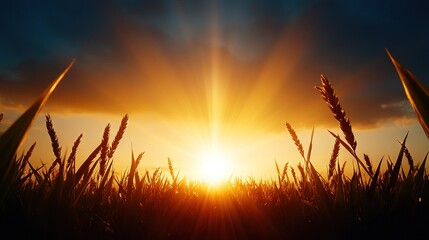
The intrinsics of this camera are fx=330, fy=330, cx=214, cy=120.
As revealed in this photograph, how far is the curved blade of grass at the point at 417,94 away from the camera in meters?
1.71

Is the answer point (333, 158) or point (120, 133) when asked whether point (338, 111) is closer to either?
point (333, 158)

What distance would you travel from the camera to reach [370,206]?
229 cm

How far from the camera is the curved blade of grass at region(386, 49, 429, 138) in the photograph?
1.71m

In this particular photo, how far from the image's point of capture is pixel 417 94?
173 cm

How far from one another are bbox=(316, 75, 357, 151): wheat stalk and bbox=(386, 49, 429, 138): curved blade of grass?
47 cm

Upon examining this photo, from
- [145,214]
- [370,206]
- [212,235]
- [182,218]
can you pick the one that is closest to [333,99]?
[370,206]

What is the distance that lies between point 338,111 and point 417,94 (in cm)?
57

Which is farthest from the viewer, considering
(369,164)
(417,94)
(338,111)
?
(369,164)

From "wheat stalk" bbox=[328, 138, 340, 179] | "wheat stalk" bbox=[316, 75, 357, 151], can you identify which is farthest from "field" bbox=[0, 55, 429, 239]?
"wheat stalk" bbox=[328, 138, 340, 179]

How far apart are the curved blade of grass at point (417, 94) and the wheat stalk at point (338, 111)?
1.55ft

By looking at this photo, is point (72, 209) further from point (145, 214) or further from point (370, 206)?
point (370, 206)

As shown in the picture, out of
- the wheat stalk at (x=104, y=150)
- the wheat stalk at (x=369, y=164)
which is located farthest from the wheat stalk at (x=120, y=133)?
the wheat stalk at (x=369, y=164)

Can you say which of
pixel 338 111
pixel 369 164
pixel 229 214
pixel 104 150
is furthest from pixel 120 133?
pixel 369 164

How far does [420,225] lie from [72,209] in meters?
2.24
